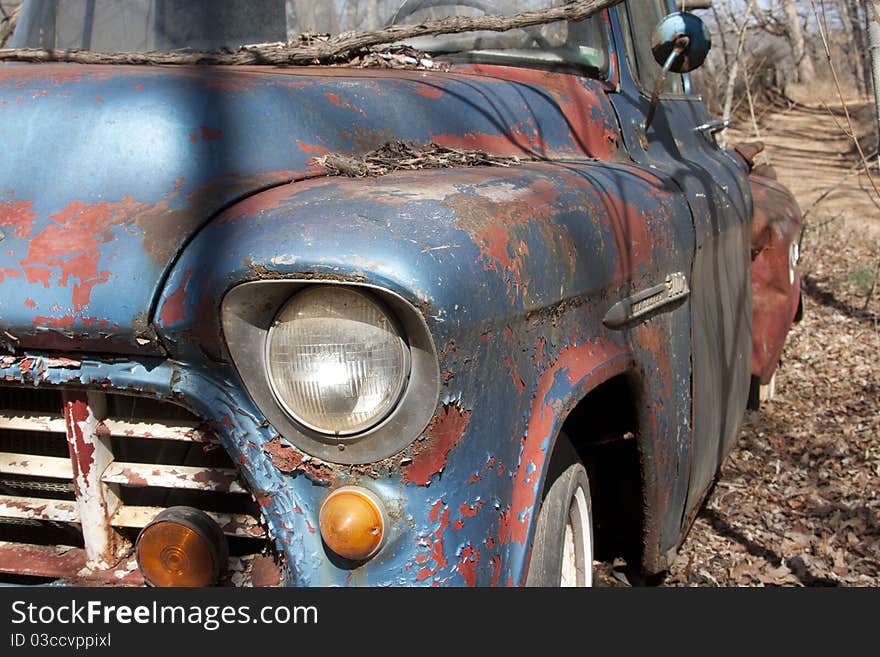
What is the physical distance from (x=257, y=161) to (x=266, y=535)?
71 centimetres

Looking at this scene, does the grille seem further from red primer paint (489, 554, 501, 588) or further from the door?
the door

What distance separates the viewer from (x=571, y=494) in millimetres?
1974

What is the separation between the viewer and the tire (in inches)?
72.1

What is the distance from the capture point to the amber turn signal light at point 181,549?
5.32ft

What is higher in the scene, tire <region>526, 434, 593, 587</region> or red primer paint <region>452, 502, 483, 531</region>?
red primer paint <region>452, 502, 483, 531</region>

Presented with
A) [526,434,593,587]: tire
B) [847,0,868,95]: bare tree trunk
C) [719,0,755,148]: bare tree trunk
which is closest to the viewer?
[526,434,593,587]: tire

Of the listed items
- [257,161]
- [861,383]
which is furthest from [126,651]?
[861,383]

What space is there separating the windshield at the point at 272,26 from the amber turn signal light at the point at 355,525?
4.76ft

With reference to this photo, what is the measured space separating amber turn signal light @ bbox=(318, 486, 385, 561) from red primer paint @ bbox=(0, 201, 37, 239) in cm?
73

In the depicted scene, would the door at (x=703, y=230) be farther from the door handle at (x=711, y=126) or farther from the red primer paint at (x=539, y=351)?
the red primer paint at (x=539, y=351)

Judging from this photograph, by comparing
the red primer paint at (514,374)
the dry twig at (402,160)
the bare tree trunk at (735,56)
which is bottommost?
the red primer paint at (514,374)

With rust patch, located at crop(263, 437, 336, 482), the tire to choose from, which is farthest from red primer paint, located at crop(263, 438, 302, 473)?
the tire

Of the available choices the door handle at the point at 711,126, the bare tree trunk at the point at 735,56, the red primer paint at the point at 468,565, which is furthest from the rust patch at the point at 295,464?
the bare tree trunk at the point at 735,56

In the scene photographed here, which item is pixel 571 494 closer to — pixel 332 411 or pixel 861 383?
pixel 332 411
